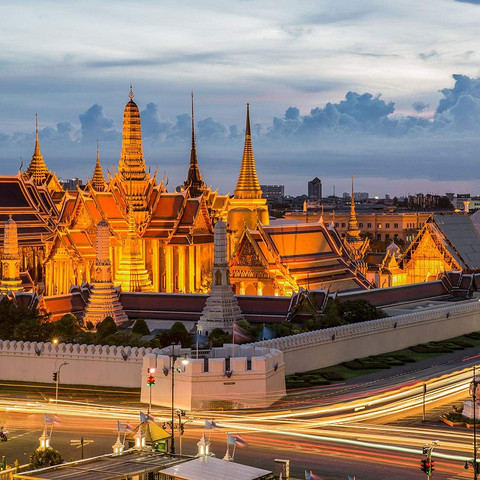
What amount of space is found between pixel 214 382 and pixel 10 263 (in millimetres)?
23790

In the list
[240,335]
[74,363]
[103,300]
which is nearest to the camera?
[74,363]

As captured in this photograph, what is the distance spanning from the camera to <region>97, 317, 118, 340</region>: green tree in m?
47.2

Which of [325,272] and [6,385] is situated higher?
[325,272]

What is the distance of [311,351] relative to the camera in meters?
47.8

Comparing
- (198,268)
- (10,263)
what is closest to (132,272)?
(10,263)

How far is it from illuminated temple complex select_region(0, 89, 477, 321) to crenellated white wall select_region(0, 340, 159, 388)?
54.8ft

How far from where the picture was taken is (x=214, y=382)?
40.3m

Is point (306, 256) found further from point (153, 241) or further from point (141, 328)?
point (141, 328)

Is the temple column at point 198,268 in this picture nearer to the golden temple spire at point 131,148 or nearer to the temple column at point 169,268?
the temple column at point 169,268

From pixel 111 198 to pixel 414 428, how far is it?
38.1 m

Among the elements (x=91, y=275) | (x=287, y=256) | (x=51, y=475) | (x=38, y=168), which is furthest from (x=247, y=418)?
(x=38, y=168)

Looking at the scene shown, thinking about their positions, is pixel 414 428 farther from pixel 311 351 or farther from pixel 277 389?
pixel 311 351

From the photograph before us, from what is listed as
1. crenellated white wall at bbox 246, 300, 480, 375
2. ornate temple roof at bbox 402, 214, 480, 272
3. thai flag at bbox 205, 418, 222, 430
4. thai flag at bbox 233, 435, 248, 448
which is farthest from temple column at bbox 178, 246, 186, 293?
thai flag at bbox 233, 435, 248, 448

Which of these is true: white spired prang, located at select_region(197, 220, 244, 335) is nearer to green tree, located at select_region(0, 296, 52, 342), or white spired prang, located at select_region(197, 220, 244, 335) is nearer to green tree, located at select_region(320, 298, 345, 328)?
green tree, located at select_region(320, 298, 345, 328)
